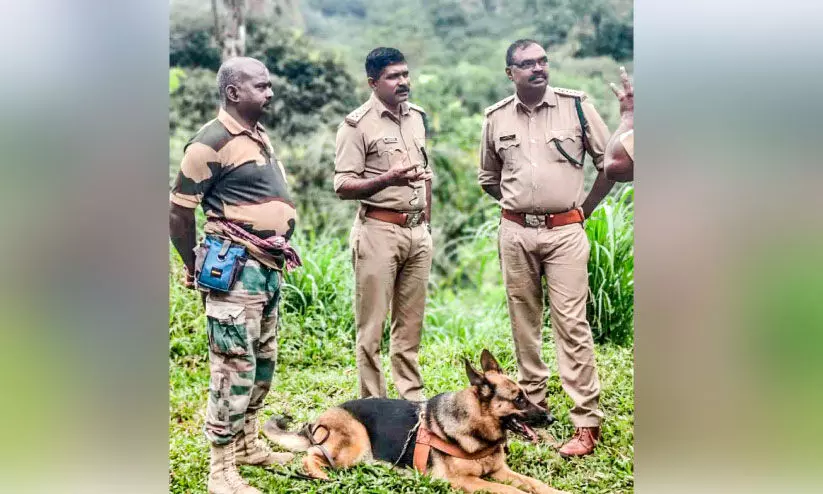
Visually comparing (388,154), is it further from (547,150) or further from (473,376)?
→ (473,376)

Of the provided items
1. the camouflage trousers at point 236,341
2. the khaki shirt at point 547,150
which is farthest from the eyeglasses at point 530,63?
the camouflage trousers at point 236,341

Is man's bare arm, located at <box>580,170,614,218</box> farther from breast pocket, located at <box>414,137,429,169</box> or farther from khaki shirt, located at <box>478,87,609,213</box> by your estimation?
breast pocket, located at <box>414,137,429,169</box>

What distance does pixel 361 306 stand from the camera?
5188 mm

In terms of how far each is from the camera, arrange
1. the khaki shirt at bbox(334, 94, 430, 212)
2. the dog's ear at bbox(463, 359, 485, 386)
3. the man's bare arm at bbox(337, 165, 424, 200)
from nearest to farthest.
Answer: the dog's ear at bbox(463, 359, 485, 386), the man's bare arm at bbox(337, 165, 424, 200), the khaki shirt at bbox(334, 94, 430, 212)

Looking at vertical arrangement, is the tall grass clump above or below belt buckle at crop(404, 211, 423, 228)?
below

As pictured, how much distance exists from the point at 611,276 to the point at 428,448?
148cm

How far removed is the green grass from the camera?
491 cm

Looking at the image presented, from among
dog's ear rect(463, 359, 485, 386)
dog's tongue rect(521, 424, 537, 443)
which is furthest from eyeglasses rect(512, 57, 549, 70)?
dog's tongue rect(521, 424, 537, 443)

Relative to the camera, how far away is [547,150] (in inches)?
197

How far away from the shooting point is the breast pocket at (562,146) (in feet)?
16.4

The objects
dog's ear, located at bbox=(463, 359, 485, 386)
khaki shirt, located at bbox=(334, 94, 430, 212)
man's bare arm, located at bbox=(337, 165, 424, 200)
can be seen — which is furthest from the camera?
khaki shirt, located at bbox=(334, 94, 430, 212)

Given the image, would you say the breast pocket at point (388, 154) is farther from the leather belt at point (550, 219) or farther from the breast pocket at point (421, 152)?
the leather belt at point (550, 219)

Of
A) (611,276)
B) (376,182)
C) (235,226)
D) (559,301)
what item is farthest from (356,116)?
(611,276)

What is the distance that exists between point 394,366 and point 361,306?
43 cm
